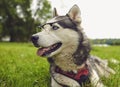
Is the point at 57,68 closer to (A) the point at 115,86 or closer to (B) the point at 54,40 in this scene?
(B) the point at 54,40

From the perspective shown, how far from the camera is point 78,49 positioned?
5297 mm

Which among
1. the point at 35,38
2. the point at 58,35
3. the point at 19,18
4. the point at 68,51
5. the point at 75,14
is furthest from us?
the point at 19,18

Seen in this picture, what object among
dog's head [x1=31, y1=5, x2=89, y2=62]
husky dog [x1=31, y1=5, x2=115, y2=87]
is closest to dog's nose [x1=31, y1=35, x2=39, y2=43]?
dog's head [x1=31, y1=5, x2=89, y2=62]

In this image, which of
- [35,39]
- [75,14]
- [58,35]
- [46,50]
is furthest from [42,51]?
[75,14]

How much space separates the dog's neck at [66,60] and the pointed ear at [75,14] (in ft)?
1.24

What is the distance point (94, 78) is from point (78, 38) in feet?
2.07

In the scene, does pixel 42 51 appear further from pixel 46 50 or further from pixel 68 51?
pixel 68 51

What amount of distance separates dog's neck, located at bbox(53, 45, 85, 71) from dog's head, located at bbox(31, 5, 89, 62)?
0.04 metres

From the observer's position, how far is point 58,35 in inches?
202

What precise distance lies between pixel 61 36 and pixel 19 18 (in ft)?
166

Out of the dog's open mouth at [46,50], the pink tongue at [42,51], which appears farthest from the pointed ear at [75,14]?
the pink tongue at [42,51]

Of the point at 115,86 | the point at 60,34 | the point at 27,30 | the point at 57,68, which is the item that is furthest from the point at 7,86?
the point at 27,30

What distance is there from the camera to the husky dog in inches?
202

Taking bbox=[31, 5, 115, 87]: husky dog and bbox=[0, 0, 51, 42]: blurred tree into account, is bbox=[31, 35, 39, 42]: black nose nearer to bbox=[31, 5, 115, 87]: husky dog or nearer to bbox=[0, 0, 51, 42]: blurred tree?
bbox=[31, 5, 115, 87]: husky dog
